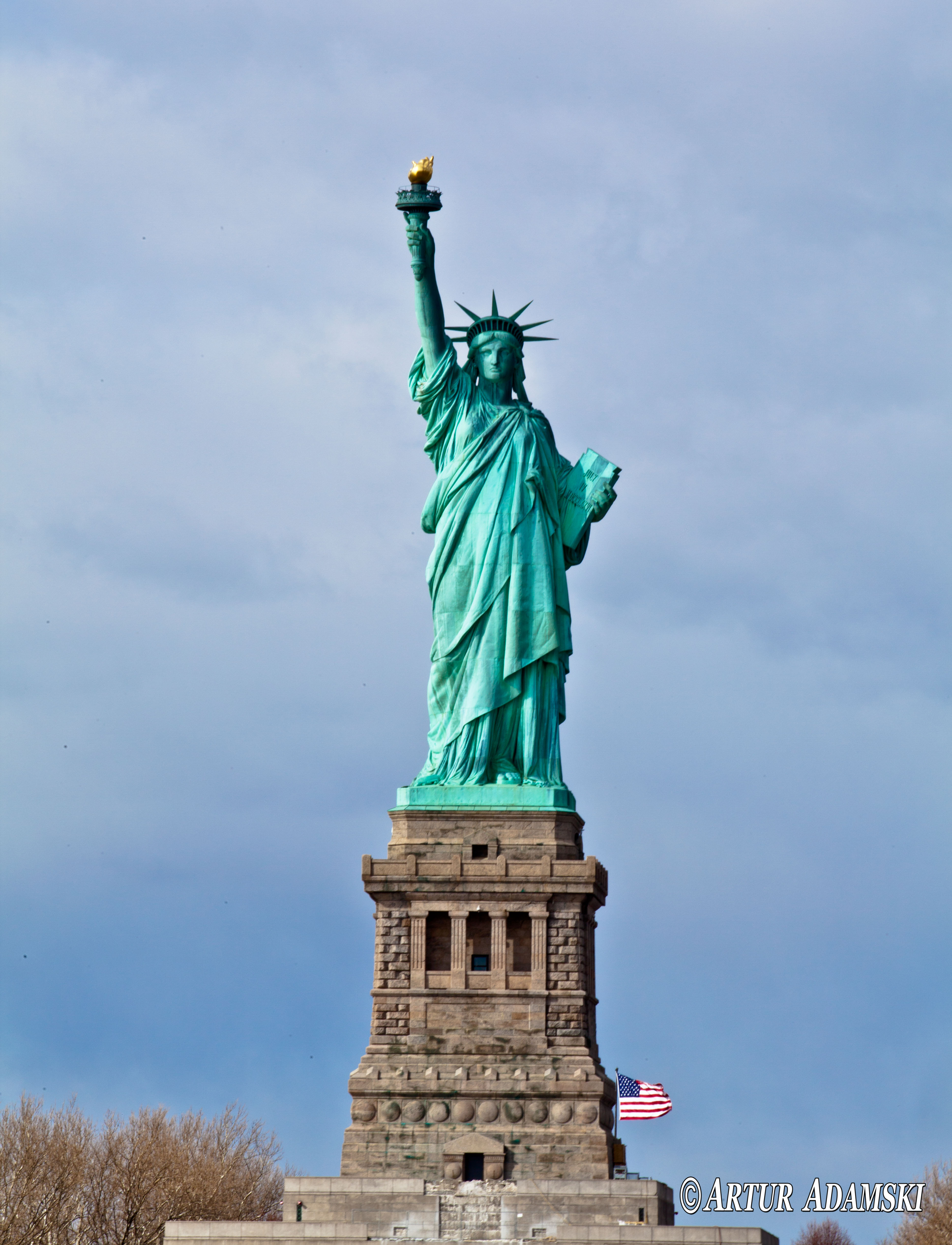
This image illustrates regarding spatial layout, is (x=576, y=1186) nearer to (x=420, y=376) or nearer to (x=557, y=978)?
(x=557, y=978)

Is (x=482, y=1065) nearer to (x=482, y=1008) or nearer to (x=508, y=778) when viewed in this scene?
(x=482, y=1008)

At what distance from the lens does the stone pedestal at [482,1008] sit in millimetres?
52688

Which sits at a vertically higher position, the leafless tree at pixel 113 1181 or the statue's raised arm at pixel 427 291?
the statue's raised arm at pixel 427 291

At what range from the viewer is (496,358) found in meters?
58.1

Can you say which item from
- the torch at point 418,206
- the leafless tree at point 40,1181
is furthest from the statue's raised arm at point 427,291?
the leafless tree at point 40,1181

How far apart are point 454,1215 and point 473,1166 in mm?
1171

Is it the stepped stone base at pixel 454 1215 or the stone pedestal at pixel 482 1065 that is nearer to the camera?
the stepped stone base at pixel 454 1215

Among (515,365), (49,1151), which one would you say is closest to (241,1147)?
(49,1151)

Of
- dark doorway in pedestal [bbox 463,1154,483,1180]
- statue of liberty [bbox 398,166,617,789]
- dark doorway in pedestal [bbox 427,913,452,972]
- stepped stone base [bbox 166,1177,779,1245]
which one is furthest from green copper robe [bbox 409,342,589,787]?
stepped stone base [bbox 166,1177,779,1245]

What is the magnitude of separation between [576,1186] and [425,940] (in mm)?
5905

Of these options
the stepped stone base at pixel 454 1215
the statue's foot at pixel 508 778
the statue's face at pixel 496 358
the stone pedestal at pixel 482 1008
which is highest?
the statue's face at pixel 496 358

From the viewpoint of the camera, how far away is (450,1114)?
174 ft

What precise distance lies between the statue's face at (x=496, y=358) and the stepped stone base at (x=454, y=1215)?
1712 cm

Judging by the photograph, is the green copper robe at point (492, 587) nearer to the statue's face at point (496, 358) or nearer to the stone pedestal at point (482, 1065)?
the statue's face at point (496, 358)
